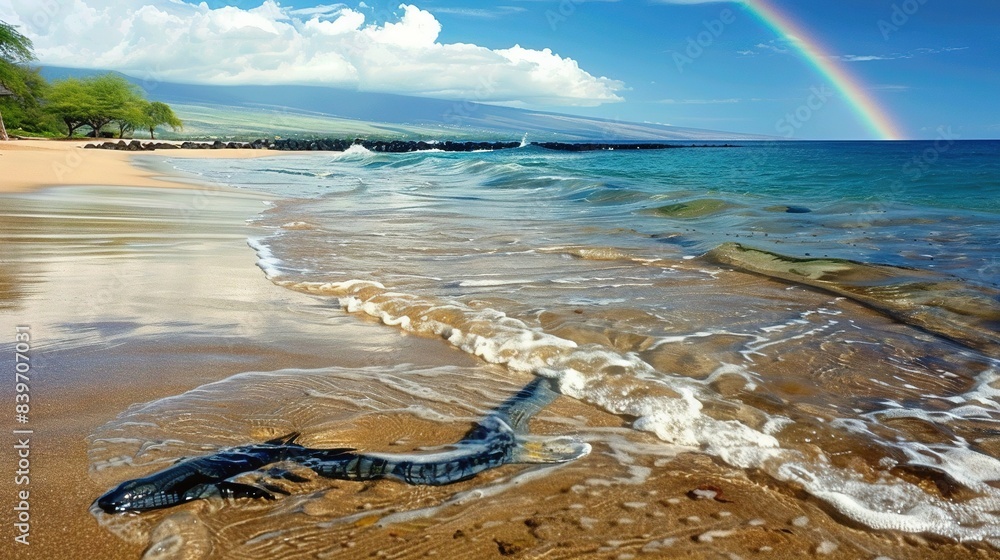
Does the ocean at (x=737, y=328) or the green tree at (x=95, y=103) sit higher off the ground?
the green tree at (x=95, y=103)

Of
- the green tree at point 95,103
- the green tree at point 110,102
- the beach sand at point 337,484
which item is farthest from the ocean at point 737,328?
the green tree at point 110,102

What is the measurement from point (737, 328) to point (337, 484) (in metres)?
3.31

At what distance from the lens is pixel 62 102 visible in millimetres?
→ 50625

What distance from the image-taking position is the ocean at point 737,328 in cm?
272

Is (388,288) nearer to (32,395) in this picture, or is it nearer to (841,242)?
(32,395)

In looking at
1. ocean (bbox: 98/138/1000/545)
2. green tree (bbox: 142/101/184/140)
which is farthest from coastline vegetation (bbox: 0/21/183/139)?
ocean (bbox: 98/138/1000/545)

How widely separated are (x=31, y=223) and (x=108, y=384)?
652 centimetres

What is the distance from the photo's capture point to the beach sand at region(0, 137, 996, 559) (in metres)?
2.00

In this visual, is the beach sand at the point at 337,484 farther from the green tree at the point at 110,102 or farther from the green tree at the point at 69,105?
the green tree at the point at 110,102

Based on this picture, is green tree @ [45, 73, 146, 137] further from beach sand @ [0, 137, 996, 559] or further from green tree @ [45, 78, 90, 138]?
beach sand @ [0, 137, 996, 559]

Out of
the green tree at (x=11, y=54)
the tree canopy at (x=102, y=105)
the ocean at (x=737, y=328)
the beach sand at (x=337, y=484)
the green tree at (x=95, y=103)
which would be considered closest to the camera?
the beach sand at (x=337, y=484)

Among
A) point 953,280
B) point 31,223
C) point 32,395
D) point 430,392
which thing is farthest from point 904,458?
point 31,223

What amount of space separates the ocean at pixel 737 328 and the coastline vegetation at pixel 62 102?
39.9 meters

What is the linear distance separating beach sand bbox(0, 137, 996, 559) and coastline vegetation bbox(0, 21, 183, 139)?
41554 millimetres
